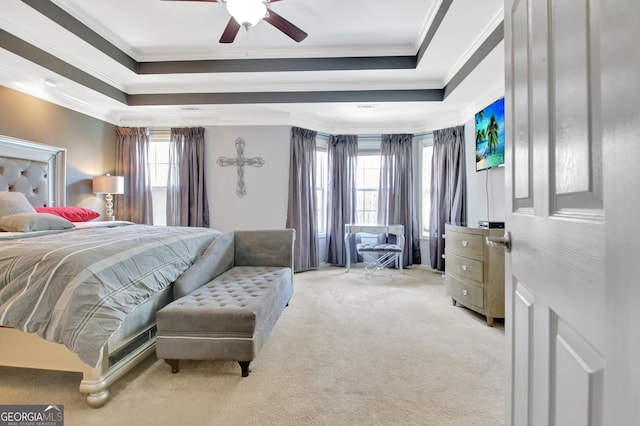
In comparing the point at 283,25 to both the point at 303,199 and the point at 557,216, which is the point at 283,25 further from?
the point at 303,199

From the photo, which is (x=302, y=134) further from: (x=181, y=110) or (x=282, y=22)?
(x=282, y=22)

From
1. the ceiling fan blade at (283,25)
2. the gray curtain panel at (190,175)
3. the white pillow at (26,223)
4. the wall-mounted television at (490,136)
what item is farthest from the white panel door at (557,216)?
the gray curtain panel at (190,175)

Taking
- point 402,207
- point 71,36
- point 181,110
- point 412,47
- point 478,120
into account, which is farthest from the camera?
point 402,207

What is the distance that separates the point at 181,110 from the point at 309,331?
3.62 m

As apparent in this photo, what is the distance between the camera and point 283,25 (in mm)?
2365

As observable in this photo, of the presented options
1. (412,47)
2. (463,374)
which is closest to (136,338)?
(463,374)

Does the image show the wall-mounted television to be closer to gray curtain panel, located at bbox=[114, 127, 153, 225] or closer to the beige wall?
gray curtain panel, located at bbox=[114, 127, 153, 225]

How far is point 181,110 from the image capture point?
4316mm

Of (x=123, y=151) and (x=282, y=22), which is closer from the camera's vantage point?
(x=282, y=22)

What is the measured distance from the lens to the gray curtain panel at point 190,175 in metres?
4.53

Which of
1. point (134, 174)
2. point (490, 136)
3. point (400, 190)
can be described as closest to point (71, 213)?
point (134, 174)

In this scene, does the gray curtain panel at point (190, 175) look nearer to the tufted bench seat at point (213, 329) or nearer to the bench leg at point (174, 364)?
the tufted bench seat at point (213, 329)

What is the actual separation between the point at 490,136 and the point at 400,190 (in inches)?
66.8

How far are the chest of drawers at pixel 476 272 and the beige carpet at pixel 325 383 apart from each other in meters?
0.21
